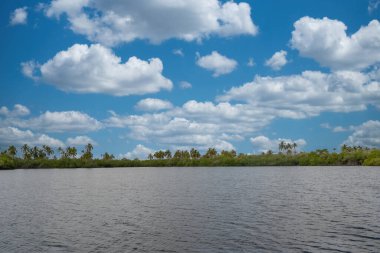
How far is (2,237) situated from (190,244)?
18020mm

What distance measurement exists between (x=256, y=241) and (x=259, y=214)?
45.5ft

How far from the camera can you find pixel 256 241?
106 ft

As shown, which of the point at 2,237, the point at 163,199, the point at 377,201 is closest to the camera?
the point at 2,237

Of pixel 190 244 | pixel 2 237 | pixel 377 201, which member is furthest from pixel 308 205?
pixel 2 237

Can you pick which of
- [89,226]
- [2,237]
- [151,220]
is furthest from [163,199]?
[2,237]

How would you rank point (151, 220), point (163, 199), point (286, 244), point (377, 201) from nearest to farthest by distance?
point (286, 244) < point (151, 220) < point (377, 201) < point (163, 199)

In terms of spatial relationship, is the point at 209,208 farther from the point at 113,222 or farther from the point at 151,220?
the point at 113,222

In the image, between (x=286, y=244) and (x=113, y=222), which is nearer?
(x=286, y=244)

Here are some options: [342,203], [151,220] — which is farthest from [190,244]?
[342,203]

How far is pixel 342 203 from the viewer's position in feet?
179

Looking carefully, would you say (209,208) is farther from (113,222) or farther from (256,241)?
(256,241)

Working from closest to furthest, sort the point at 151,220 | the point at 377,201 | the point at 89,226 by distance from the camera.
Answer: the point at 89,226, the point at 151,220, the point at 377,201

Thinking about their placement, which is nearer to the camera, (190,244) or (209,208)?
(190,244)

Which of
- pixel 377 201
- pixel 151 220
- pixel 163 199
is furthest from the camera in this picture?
pixel 163 199
